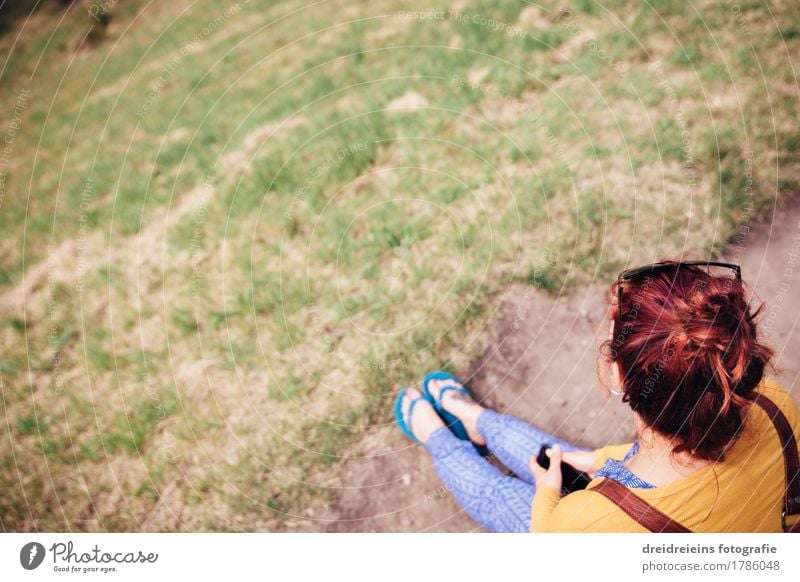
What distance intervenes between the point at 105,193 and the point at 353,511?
3294mm

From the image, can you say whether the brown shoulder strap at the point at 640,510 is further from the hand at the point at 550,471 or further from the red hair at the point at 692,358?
the hand at the point at 550,471

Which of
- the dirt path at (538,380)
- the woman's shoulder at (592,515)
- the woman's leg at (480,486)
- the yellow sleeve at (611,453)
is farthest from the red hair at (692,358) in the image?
the dirt path at (538,380)

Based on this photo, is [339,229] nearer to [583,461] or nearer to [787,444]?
[583,461]

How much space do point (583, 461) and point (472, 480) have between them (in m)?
0.47

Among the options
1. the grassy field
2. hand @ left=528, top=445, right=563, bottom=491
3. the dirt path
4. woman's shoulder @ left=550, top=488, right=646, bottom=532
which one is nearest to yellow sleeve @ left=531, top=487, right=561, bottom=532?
hand @ left=528, top=445, right=563, bottom=491

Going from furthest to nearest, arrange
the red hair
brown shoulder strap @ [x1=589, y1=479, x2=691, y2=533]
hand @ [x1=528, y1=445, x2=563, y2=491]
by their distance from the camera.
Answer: hand @ [x1=528, y1=445, x2=563, y2=491], brown shoulder strap @ [x1=589, y1=479, x2=691, y2=533], the red hair

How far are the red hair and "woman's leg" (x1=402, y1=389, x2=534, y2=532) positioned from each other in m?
0.79

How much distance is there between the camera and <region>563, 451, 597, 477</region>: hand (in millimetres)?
2131

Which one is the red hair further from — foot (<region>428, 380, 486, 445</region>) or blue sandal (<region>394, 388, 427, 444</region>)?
blue sandal (<region>394, 388, 427, 444</region>)

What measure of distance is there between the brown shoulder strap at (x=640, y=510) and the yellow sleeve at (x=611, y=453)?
0.38 m

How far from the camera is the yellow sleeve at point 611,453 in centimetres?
191
